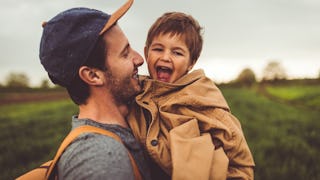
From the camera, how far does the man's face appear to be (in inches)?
80.4

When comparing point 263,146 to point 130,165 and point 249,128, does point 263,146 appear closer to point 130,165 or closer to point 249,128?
point 249,128

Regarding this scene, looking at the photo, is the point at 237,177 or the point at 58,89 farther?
the point at 58,89

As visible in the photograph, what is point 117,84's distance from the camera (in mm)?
2086

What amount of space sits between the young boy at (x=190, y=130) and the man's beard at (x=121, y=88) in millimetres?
120

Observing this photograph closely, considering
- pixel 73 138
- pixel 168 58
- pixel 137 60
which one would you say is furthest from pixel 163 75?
pixel 73 138

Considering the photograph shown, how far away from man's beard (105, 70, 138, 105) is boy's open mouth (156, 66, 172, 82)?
62 cm

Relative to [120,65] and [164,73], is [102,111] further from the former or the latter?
[164,73]

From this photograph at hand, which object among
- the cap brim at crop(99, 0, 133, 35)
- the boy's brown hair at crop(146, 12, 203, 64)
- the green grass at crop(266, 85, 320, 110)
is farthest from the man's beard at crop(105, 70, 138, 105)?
the green grass at crop(266, 85, 320, 110)

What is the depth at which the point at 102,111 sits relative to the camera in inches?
80.9

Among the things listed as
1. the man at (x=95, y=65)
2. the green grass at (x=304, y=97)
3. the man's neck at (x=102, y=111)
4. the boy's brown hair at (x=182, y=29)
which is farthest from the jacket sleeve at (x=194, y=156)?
the green grass at (x=304, y=97)

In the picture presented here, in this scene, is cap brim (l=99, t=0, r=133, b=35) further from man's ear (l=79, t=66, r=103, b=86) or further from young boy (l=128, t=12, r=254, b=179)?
young boy (l=128, t=12, r=254, b=179)

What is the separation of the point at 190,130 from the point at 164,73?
32.7 inches

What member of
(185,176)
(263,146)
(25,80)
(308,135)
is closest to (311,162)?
(263,146)

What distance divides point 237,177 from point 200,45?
126 cm
